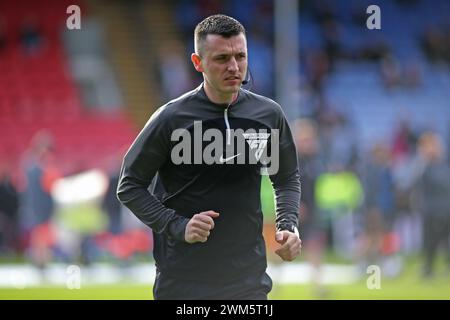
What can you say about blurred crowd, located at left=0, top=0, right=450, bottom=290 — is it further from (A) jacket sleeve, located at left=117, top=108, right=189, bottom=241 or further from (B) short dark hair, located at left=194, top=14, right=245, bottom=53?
(A) jacket sleeve, located at left=117, top=108, right=189, bottom=241

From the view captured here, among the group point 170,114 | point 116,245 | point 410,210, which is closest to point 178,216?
point 170,114

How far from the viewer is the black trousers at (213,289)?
5.89 meters

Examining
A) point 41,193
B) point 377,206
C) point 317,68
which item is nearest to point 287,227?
point 41,193

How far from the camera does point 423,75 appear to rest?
90.7 ft

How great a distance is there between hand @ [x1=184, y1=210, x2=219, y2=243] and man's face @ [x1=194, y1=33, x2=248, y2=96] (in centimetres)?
74

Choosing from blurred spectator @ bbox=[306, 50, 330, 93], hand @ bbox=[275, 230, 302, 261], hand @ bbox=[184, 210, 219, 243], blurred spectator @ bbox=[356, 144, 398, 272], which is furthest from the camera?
blurred spectator @ bbox=[306, 50, 330, 93]

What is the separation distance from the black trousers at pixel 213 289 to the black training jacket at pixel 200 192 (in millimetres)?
38

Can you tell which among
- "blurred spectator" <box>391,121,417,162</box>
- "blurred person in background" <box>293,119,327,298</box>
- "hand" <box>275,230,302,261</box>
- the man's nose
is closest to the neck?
the man's nose

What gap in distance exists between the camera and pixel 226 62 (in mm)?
5863

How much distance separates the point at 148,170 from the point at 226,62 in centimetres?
73

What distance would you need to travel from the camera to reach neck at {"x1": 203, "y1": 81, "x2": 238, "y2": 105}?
5980mm

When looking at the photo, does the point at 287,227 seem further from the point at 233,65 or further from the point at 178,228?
the point at 233,65

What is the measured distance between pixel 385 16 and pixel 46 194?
14295 millimetres

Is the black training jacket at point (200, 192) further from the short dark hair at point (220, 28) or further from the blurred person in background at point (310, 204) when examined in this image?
the blurred person in background at point (310, 204)
